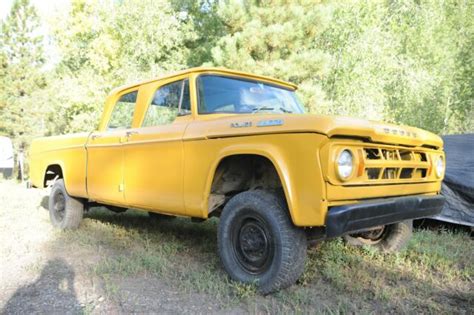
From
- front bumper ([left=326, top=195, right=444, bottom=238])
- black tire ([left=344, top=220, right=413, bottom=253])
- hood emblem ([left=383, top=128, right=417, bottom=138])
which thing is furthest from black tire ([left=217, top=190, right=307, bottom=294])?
black tire ([left=344, top=220, right=413, bottom=253])

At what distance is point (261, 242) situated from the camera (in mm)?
3379

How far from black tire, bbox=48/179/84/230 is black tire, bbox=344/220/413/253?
11.7ft

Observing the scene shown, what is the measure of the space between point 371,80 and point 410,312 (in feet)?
43.9

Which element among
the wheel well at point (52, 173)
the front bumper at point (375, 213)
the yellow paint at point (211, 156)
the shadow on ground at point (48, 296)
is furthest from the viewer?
the wheel well at point (52, 173)

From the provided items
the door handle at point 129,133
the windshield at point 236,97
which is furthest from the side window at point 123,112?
the windshield at point 236,97

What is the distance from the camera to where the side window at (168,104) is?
165 inches

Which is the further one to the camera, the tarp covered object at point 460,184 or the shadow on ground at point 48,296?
the tarp covered object at point 460,184

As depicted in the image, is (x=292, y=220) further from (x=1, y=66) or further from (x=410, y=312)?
(x=1, y=66)

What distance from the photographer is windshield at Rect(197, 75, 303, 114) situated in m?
4.07

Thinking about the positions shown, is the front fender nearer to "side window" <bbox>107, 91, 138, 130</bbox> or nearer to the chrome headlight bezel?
the chrome headlight bezel

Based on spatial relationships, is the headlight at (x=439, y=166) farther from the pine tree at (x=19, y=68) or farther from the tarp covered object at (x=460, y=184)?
the pine tree at (x=19, y=68)

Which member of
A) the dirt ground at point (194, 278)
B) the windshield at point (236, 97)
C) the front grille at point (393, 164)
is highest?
the windshield at point (236, 97)

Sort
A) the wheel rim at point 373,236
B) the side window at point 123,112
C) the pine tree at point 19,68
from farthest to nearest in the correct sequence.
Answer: the pine tree at point 19,68 < the side window at point 123,112 < the wheel rim at point 373,236

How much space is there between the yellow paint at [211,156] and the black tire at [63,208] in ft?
0.75
